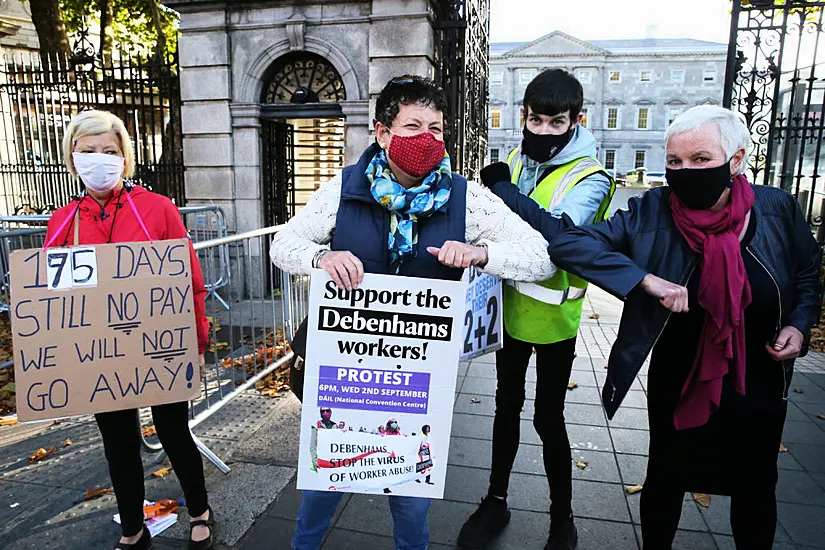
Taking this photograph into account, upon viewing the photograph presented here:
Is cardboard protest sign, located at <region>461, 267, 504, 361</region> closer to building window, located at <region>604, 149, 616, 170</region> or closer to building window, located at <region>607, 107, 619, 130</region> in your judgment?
building window, located at <region>604, 149, 616, 170</region>

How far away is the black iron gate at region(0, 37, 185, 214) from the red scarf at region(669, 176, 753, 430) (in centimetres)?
826

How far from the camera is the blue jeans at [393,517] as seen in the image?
221 cm

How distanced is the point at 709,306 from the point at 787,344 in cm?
34

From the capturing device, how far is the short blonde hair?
2545 mm

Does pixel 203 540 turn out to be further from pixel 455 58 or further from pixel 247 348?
pixel 455 58

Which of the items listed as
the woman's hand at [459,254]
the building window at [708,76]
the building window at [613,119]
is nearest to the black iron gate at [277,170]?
the woman's hand at [459,254]

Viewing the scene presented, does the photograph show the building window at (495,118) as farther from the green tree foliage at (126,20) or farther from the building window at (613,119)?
the green tree foliage at (126,20)

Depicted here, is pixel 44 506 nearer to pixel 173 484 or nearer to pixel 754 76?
pixel 173 484

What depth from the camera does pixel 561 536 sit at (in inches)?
109

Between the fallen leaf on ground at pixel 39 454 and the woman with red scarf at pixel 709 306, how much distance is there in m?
3.59

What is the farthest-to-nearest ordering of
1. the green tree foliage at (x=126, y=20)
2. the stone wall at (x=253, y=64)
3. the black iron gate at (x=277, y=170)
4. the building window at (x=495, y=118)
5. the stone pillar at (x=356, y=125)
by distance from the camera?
1. the building window at (x=495, y=118)
2. the green tree foliage at (x=126, y=20)
3. the black iron gate at (x=277, y=170)
4. the stone pillar at (x=356, y=125)
5. the stone wall at (x=253, y=64)

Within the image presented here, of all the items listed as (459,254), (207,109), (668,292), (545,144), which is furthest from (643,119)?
(459,254)

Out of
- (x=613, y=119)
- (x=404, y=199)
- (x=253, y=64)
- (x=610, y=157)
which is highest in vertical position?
(x=613, y=119)

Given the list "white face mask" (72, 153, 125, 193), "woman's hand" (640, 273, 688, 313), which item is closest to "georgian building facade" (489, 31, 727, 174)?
"white face mask" (72, 153, 125, 193)
